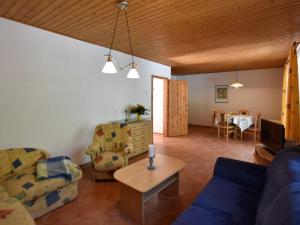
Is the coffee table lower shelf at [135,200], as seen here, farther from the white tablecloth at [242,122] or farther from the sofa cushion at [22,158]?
the white tablecloth at [242,122]

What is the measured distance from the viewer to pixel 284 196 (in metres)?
1.05

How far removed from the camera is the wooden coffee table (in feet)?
6.27

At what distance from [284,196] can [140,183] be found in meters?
1.27

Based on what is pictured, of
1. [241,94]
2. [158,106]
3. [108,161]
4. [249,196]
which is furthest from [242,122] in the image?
[108,161]

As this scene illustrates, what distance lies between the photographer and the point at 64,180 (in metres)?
2.22

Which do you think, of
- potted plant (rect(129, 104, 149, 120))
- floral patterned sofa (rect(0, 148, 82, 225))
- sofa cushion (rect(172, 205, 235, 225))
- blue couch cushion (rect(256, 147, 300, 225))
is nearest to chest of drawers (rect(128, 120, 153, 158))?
potted plant (rect(129, 104, 149, 120))

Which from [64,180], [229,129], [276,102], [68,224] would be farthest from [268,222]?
[276,102]

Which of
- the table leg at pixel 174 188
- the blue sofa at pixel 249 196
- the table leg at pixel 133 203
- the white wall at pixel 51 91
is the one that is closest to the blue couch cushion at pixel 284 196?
the blue sofa at pixel 249 196

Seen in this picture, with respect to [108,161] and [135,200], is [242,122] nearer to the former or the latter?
[108,161]

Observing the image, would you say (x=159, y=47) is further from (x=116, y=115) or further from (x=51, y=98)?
(x=51, y=98)

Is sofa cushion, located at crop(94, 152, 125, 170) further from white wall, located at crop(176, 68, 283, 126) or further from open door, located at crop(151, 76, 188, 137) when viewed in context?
white wall, located at crop(176, 68, 283, 126)

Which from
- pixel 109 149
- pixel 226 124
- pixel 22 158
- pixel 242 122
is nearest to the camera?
pixel 22 158

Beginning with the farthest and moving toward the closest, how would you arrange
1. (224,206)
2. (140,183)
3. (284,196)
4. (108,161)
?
(108,161), (140,183), (224,206), (284,196)

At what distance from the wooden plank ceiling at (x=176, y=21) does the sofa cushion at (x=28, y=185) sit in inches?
81.2
